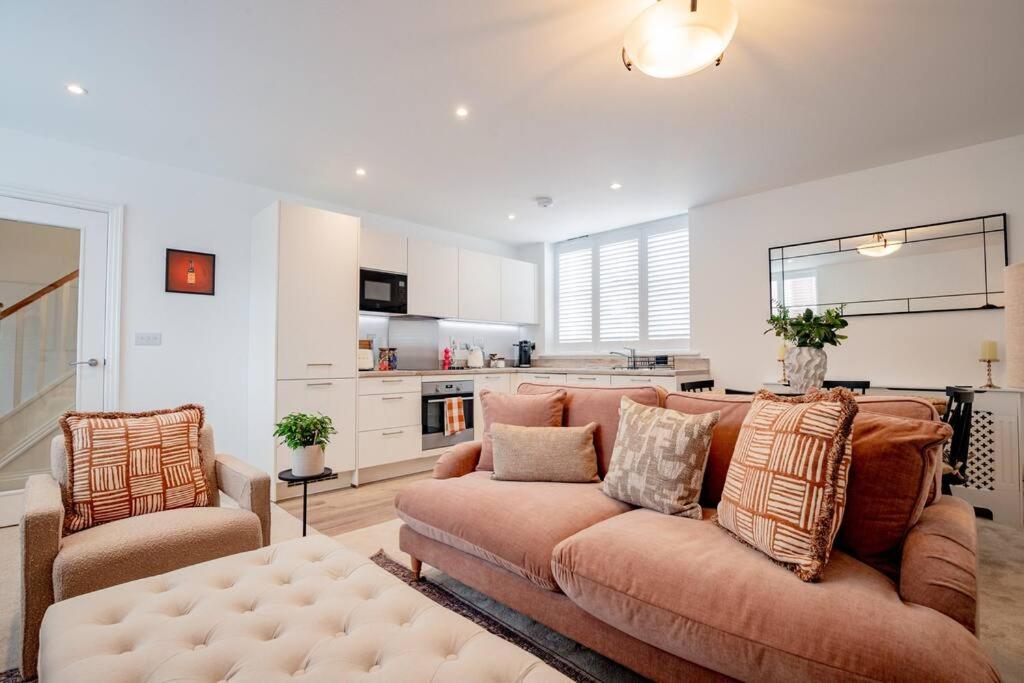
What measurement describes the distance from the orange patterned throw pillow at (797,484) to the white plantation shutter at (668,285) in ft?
11.9

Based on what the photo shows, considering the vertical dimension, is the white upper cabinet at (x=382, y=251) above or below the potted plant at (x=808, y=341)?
above

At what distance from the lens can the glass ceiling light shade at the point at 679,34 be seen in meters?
1.73

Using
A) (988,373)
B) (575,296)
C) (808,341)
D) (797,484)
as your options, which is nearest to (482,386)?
(575,296)

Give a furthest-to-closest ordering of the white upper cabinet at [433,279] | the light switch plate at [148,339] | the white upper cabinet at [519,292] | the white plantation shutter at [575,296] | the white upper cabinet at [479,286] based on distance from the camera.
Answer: the white plantation shutter at [575,296] → the white upper cabinet at [519,292] → the white upper cabinet at [479,286] → the white upper cabinet at [433,279] → the light switch plate at [148,339]

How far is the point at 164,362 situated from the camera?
3.70 meters

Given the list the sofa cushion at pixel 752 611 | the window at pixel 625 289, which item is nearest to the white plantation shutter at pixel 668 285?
the window at pixel 625 289

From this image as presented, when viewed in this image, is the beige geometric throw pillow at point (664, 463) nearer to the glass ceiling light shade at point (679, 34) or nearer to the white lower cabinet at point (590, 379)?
the glass ceiling light shade at point (679, 34)

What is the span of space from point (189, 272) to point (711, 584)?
4147 mm

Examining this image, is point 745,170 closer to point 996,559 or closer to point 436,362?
point 996,559

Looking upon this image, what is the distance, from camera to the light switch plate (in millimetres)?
3588

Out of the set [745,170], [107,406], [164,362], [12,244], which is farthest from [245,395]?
[745,170]

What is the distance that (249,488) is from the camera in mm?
1967

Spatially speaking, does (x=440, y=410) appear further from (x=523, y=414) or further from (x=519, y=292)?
(x=523, y=414)

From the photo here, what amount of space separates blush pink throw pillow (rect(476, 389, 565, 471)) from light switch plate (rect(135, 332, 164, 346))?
2.81 metres
